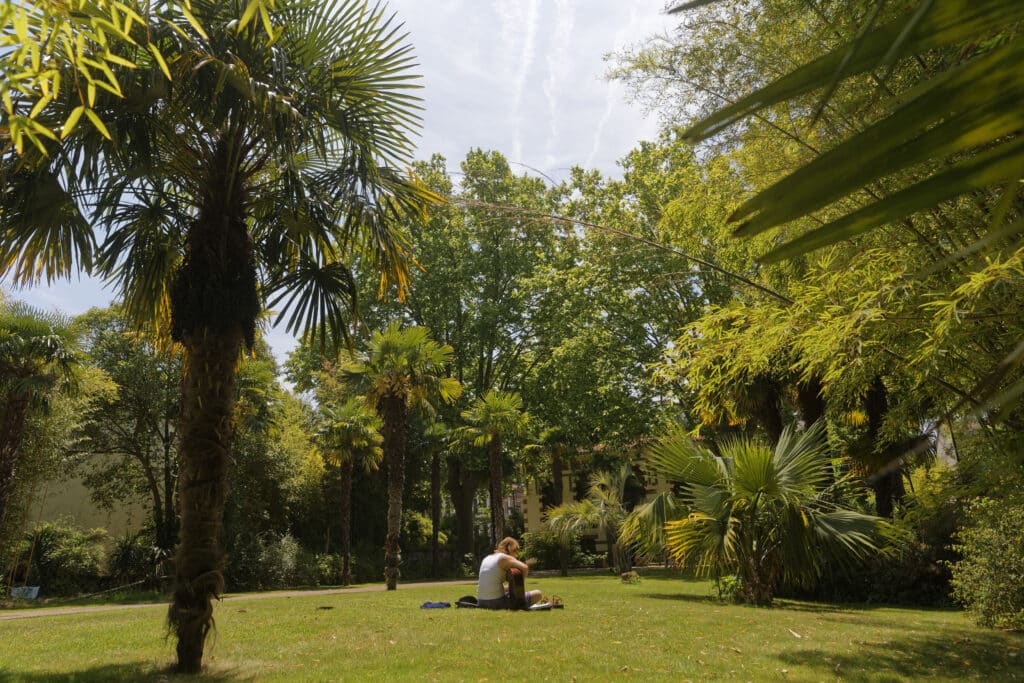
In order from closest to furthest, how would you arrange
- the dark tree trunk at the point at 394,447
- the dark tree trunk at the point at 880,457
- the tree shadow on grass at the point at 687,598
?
the tree shadow on grass at the point at 687,598 → the dark tree trunk at the point at 880,457 → the dark tree trunk at the point at 394,447

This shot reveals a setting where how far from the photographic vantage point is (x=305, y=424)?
32969mm

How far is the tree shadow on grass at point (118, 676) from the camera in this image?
5.65 m

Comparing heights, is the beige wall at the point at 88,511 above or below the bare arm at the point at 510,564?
above

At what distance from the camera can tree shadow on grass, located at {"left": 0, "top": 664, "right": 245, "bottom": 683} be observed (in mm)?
5648

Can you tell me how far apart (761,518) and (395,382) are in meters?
11.1

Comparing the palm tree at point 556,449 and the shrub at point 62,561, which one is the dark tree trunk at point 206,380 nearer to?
the shrub at point 62,561

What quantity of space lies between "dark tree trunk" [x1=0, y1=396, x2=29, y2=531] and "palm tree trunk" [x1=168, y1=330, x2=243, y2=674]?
39.8ft

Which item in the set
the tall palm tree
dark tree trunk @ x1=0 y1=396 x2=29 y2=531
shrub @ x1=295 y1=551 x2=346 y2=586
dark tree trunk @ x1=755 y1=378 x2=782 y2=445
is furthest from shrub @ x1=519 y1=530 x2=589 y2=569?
dark tree trunk @ x1=0 y1=396 x2=29 y2=531

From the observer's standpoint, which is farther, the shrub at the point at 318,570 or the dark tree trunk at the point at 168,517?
the shrub at the point at 318,570

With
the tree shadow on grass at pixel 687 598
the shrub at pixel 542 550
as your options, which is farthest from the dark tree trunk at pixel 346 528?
the tree shadow on grass at pixel 687 598

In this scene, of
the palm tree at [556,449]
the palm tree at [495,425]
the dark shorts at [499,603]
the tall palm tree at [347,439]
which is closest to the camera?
the dark shorts at [499,603]

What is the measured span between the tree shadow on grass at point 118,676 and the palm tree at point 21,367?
38.0 ft

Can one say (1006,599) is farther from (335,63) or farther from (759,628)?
(335,63)

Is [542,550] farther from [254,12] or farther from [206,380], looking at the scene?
[254,12]
